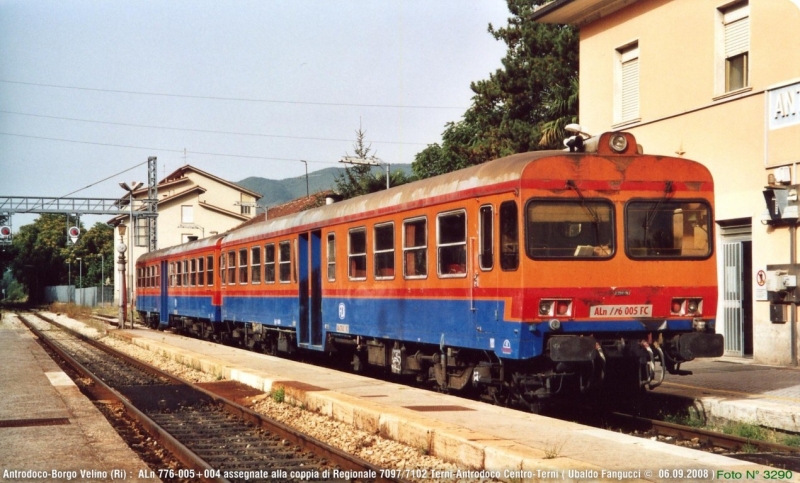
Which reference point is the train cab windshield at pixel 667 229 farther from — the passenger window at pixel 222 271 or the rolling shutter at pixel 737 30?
the passenger window at pixel 222 271

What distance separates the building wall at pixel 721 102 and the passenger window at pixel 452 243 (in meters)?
7.16

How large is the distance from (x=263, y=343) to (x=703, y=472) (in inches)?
640

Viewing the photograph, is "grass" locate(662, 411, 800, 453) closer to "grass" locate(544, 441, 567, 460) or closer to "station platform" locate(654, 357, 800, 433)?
"station platform" locate(654, 357, 800, 433)

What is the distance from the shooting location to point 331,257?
16266 millimetres

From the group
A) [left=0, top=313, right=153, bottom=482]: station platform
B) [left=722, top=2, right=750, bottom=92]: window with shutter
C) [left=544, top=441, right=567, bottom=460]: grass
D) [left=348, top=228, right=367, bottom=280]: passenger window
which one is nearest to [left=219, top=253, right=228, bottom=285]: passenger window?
[left=0, top=313, right=153, bottom=482]: station platform

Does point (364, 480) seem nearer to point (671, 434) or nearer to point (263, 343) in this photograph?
point (671, 434)

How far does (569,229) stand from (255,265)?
1183 centimetres

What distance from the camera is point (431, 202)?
12258 millimetres

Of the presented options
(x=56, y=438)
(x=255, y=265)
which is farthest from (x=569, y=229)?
(x=255, y=265)

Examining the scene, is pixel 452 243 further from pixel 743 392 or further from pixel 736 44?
pixel 736 44

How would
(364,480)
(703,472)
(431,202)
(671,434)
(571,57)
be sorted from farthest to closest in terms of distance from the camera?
(571,57) → (431,202) → (671,434) → (364,480) → (703,472)

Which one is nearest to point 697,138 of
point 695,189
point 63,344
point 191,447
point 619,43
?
point 619,43

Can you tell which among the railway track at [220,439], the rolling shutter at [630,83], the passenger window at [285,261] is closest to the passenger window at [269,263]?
the passenger window at [285,261]

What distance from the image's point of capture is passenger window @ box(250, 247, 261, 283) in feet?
68.5
